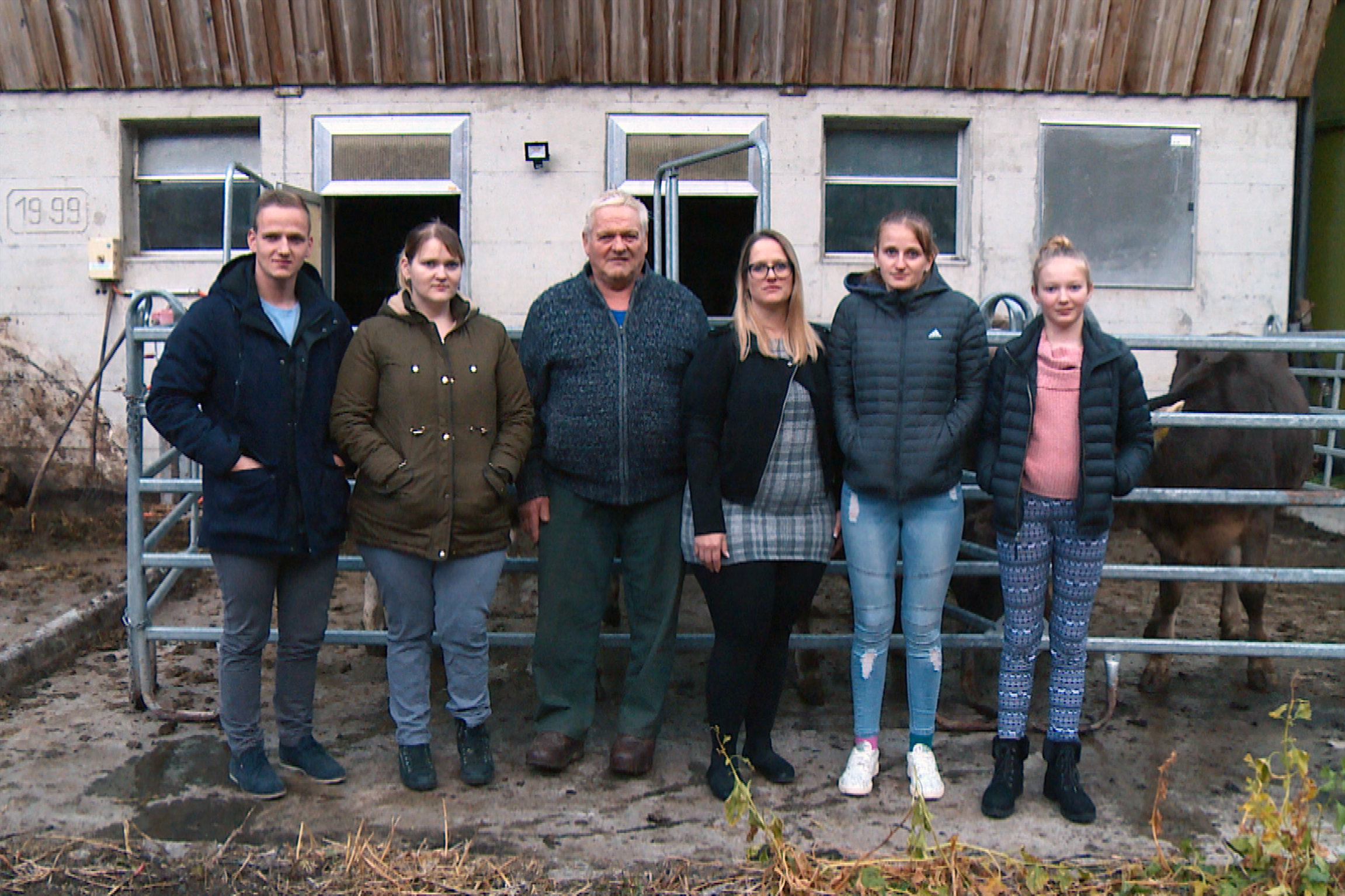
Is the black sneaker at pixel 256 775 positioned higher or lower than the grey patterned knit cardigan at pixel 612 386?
lower

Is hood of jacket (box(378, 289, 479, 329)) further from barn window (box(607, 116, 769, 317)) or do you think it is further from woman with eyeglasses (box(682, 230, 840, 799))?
barn window (box(607, 116, 769, 317))

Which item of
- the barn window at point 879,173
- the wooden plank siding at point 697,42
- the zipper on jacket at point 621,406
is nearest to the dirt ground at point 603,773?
the zipper on jacket at point 621,406

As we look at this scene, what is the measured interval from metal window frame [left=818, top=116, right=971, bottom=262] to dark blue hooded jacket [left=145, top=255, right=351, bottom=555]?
5586mm

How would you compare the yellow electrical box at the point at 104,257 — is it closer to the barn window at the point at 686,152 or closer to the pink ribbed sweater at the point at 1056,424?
the barn window at the point at 686,152

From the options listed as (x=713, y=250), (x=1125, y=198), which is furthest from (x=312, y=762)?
(x=713, y=250)

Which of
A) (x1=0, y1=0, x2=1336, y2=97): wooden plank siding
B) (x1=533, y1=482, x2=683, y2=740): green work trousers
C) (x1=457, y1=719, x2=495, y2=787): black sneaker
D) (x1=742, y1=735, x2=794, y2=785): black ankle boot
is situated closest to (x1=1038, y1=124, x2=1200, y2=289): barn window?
(x1=0, y1=0, x2=1336, y2=97): wooden plank siding

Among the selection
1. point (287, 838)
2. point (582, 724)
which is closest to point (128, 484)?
point (287, 838)

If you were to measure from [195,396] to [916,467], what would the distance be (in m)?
2.13

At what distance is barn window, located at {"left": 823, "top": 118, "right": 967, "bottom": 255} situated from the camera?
27.1 feet

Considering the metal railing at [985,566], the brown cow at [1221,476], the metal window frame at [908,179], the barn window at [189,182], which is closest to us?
the metal railing at [985,566]

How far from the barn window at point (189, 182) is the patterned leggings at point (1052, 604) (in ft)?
23.1

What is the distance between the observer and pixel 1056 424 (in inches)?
125

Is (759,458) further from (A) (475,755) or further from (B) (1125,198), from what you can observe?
(B) (1125,198)

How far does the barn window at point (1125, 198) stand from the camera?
8.21 m
